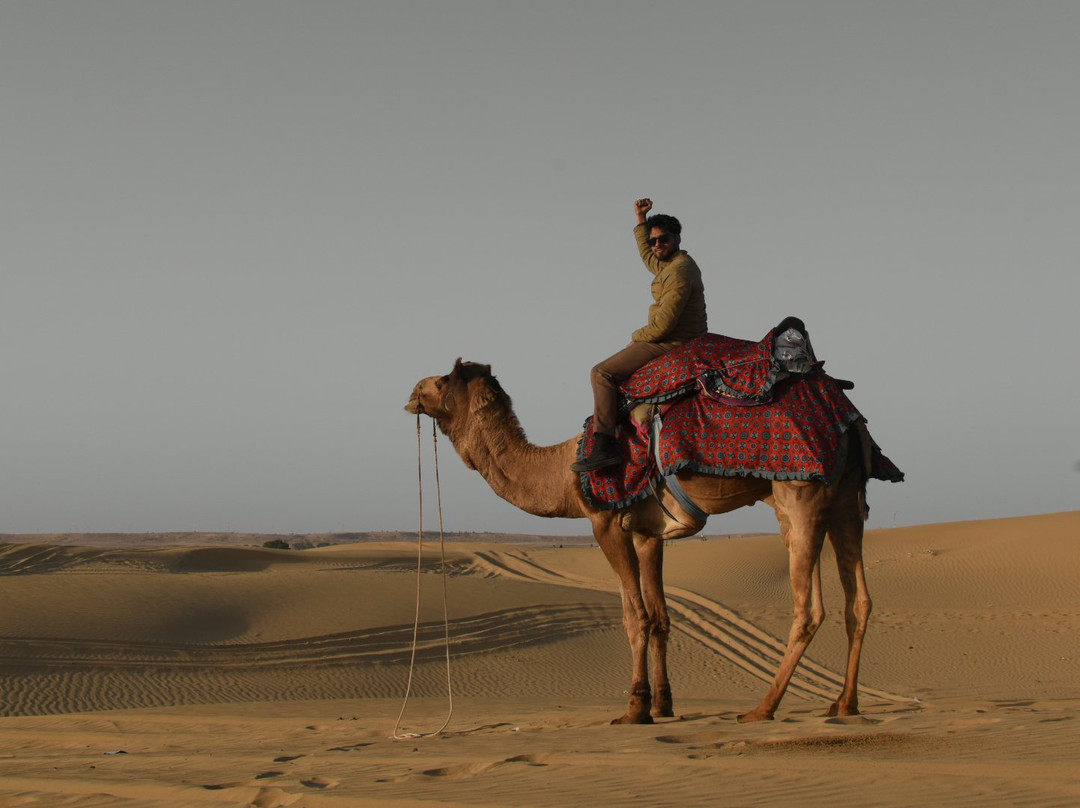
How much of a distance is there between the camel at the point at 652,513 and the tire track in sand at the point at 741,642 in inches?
148

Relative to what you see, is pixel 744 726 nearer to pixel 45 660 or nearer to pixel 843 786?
pixel 843 786

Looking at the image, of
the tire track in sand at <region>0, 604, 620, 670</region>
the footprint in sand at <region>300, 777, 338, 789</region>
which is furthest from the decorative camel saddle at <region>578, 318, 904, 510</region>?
the tire track in sand at <region>0, 604, 620, 670</region>

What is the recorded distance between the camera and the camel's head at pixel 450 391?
9906 mm

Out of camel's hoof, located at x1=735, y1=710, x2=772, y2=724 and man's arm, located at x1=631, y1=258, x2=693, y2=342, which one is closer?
camel's hoof, located at x1=735, y1=710, x2=772, y2=724

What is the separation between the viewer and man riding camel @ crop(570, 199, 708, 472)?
8.95 m

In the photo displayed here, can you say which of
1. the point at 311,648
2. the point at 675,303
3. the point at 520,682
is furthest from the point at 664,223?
the point at 311,648

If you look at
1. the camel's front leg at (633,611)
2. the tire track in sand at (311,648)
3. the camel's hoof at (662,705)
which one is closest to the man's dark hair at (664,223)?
the camel's front leg at (633,611)

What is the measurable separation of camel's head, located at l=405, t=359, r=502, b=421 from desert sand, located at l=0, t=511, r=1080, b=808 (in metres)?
2.64

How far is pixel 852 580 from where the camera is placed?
8664 mm

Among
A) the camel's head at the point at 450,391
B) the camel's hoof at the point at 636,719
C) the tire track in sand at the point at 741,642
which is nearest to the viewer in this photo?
the camel's hoof at the point at 636,719

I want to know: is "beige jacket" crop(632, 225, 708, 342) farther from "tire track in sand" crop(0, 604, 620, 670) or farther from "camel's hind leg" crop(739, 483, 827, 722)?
"tire track in sand" crop(0, 604, 620, 670)

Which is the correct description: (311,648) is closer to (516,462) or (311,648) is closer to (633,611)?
(516,462)

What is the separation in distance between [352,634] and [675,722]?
12.3m

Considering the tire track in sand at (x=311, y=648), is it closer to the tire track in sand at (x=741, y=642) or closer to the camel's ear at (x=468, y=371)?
the tire track in sand at (x=741, y=642)
